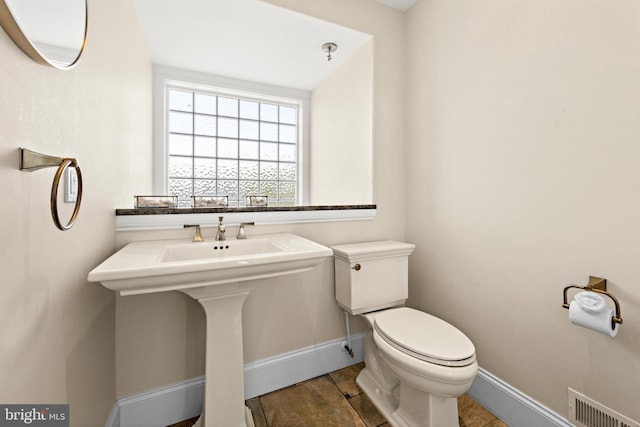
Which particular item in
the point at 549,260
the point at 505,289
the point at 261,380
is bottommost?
the point at 261,380

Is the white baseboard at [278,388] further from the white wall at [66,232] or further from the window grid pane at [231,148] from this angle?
the window grid pane at [231,148]

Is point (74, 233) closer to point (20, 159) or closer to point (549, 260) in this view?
point (20, 159)

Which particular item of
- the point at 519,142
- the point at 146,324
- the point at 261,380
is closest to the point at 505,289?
the point at 519,142

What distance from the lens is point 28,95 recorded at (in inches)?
24.9

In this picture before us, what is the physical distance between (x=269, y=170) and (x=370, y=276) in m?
1.47

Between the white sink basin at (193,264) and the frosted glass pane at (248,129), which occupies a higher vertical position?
the frosted glass pane at (248,129)

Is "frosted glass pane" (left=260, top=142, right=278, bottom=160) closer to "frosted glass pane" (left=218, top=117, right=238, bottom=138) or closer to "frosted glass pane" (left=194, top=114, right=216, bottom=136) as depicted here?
"frosted glass pane" (left=218, top=117, right=238, bottom=138)

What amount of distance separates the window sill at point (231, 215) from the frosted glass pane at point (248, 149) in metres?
1.12

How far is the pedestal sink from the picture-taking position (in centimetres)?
88

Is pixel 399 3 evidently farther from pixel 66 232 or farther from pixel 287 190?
pixel 66 232

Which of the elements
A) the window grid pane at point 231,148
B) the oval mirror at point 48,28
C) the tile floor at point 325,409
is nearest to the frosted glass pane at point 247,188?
the window grid pane at point 231,148

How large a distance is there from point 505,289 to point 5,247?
5.96 feet

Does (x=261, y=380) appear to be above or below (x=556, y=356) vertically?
below

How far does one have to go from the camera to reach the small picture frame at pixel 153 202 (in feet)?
4.52
